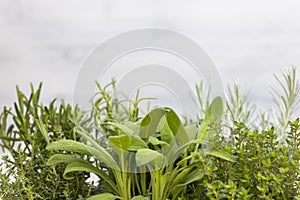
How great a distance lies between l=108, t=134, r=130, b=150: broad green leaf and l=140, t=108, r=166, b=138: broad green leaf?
73mm

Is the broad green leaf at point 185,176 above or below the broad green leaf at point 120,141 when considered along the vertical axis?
below

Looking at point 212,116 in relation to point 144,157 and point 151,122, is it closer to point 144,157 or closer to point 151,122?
point 151,122

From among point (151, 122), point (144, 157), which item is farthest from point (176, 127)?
point (144, 157)

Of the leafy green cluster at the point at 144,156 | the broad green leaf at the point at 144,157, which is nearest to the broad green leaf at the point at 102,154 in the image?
the leafy green cluster at the point at 144,156

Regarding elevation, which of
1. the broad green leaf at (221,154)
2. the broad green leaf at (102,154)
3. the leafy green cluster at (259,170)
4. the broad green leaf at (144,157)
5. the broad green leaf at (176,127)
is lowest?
the leafy green cluster at (259,170)

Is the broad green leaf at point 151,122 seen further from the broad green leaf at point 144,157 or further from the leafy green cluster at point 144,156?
the broad green leaf at point 144,157

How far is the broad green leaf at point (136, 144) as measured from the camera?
2.56 feet

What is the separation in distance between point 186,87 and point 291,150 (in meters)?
0.25

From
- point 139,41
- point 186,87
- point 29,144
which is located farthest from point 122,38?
point 29,144

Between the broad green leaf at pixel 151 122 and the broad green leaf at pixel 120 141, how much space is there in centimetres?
7

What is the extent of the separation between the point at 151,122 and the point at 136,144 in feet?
0.19

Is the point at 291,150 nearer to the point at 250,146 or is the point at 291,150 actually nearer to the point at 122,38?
the point at 250,146

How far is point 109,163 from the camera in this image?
0.81 meters

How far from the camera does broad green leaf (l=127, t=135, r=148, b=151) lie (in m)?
0.78
